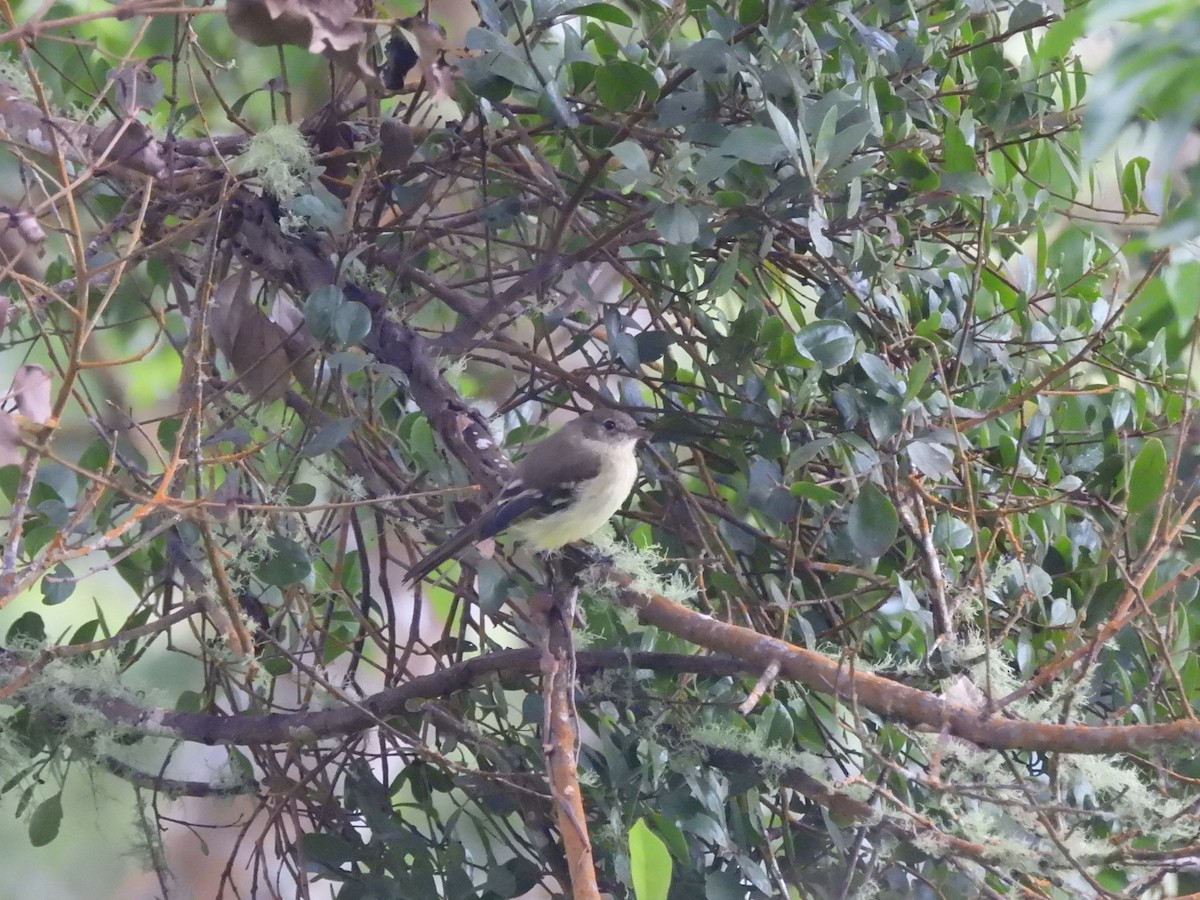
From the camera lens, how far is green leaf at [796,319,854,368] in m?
1.73

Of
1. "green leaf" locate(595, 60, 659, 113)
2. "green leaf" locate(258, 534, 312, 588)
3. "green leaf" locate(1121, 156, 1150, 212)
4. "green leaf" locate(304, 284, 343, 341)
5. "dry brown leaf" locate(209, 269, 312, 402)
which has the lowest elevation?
"green leaf" locate(258, 534, 312, 588)

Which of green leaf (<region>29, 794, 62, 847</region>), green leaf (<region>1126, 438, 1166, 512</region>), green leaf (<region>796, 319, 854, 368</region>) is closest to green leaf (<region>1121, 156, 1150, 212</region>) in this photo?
green leaf (<region>1126, 438, 1166, 512</region>)

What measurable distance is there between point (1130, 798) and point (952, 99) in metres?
1.37

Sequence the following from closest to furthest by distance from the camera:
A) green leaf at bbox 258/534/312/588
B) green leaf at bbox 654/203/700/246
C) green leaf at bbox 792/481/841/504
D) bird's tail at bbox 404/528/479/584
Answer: green leaf at bbox 654/203/700/246 → green leaf at bbox 792/481/841/504 → green leaf at bbox 258/534/312/588 → bird's tail at bbox 404/528/479/584

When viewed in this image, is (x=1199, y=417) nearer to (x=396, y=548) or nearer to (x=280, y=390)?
(x=280, y=390)

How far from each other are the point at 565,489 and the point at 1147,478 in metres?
1.22

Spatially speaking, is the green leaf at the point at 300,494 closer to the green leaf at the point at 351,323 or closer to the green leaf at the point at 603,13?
the green leaf at the point at 351,323

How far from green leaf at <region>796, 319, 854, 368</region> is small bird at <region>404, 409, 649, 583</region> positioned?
0.52 meters

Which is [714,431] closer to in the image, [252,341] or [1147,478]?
[1147,478]

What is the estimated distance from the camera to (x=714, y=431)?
203cm

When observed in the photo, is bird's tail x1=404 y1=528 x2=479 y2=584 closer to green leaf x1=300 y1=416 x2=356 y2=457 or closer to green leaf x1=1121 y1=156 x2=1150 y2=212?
green leaf x1=300 y1=416 x2=356 y2=457

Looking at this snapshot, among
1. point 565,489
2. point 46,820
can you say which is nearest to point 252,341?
point 565,489

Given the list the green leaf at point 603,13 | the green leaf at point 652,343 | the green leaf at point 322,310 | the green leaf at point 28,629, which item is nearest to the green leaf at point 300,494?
the green leaf at point 322,310

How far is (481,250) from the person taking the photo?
2547 millimetres
